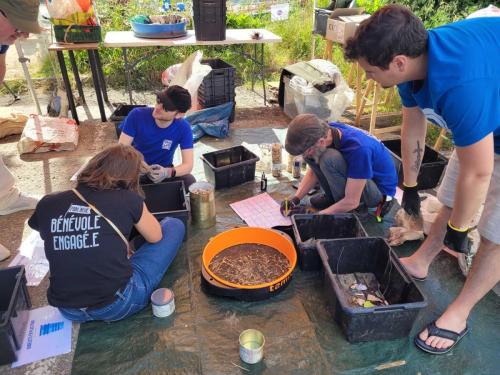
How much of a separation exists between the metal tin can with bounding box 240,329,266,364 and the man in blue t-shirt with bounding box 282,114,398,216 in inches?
34.9

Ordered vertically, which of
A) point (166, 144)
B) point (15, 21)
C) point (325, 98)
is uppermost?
point (15, 21)

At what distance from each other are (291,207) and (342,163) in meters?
0.49

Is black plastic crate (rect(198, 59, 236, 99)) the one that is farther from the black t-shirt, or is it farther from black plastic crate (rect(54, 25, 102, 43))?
the black t-shirt

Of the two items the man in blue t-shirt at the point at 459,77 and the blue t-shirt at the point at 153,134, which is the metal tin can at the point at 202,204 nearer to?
the blue t-shirt at the point at 153,134

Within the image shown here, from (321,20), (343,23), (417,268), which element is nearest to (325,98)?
(343,23)

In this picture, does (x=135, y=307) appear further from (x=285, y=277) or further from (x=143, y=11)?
(x=143, y=11)

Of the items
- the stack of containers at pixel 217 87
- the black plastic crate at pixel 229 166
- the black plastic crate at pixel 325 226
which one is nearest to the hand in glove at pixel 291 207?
the black plastic crate at pixel 325 226

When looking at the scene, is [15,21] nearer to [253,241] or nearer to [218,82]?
[253,241]

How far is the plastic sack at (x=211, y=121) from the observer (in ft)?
12.6

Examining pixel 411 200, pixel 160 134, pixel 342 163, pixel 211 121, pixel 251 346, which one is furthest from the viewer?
pixel 211 121

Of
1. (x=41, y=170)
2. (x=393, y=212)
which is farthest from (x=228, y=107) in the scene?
(x=393, y=212)

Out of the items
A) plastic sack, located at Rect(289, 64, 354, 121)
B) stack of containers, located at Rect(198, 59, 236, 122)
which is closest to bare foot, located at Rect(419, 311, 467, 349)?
plastic sack, located at Rect(289, 64, 354, 121)

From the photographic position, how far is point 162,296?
181cm

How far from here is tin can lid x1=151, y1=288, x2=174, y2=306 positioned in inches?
70.2
